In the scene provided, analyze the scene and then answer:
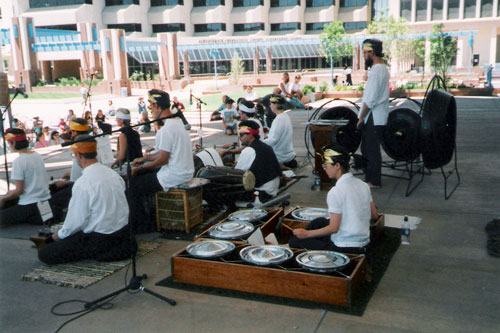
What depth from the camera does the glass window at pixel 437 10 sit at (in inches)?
2336

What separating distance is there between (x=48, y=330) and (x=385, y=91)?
20.8ft

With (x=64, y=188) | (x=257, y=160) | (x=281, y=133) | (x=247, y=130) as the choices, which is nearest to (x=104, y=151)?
(x=64, y=188)

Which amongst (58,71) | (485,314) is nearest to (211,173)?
(485,314)

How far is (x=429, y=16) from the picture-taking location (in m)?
59.8

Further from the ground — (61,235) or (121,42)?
(121,42)

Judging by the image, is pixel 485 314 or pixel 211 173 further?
pixel 211 173

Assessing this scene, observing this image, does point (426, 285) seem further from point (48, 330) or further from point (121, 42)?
point (121, 42)

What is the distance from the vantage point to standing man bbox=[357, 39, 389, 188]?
26.7 ft

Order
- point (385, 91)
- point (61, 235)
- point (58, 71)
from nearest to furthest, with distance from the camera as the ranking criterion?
point (61, 235) → point (385, 91) → point (58, 71)

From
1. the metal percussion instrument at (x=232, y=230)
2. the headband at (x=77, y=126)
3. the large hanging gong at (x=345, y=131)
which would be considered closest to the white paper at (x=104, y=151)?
the headband at (x=77, y=126)

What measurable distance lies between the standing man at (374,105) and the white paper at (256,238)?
134 inches

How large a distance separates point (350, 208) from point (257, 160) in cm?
274

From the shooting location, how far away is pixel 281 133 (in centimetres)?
905

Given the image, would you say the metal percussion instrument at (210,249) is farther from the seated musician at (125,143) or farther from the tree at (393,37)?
the tree at (393,37)
